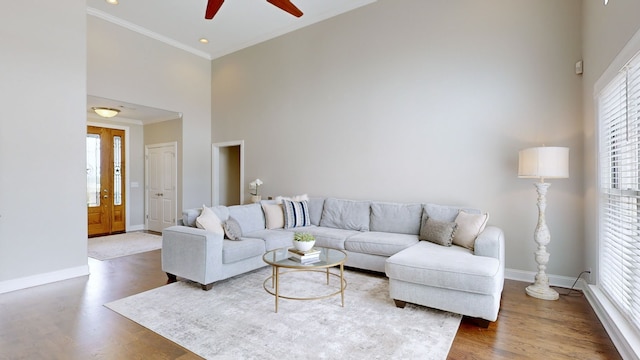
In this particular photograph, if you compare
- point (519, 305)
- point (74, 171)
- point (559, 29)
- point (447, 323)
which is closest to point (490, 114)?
point (559, 29)

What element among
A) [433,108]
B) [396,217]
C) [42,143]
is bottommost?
[396,217]

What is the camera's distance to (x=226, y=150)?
7.50 m

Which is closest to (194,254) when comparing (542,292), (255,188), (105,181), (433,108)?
(255,188)

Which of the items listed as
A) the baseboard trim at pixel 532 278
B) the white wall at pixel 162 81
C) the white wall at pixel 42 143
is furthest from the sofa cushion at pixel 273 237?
the white wall at pixel 162 81

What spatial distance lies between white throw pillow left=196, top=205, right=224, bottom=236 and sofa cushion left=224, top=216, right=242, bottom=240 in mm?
61

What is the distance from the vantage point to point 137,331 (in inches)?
100

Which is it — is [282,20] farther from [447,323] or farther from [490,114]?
[447,323]

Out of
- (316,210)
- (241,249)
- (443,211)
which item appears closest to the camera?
(241,249)

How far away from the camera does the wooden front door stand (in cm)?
679

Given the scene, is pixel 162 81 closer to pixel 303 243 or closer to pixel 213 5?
pixel 213 5

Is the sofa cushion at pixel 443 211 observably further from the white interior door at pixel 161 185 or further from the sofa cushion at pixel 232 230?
the white interior door at pixel 161 185

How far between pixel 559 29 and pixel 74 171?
6.03 meters

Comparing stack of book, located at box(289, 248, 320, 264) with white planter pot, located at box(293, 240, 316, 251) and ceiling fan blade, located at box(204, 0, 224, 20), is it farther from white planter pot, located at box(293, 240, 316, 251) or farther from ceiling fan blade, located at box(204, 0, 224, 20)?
ceiling fan blade, located at box(204, 0, 224, 20)

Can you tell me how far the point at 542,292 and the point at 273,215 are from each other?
340cm
